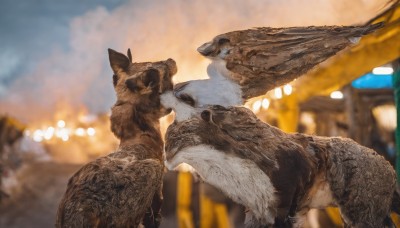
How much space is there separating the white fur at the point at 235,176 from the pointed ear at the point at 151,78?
0.38m

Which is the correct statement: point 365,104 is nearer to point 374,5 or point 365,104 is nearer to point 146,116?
point 374,5

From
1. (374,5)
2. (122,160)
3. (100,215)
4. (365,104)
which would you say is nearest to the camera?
(100,215)

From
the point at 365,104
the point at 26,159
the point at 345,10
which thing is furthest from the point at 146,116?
the point at 26,159

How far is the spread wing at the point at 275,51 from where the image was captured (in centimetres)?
131

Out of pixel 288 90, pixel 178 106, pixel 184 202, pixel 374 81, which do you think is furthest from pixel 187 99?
pixel 374 81

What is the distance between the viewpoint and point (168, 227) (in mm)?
5777

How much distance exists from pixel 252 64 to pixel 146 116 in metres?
0.48

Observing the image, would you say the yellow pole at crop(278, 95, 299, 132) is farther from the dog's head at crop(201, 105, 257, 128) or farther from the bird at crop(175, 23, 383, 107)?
the dog's head at crop(201, 105, 257, 128)

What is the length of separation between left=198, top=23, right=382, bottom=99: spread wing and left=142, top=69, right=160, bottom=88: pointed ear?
8.8 inches

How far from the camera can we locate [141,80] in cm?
146

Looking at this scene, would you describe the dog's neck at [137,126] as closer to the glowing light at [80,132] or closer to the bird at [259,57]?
the bird at [259,57]

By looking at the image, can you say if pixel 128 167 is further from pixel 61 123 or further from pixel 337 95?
pixel 61 123

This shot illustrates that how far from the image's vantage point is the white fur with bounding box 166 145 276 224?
1170 mm

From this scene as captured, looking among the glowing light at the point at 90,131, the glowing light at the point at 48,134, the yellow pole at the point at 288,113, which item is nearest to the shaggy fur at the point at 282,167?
the yellow pole at the point at 288,113
